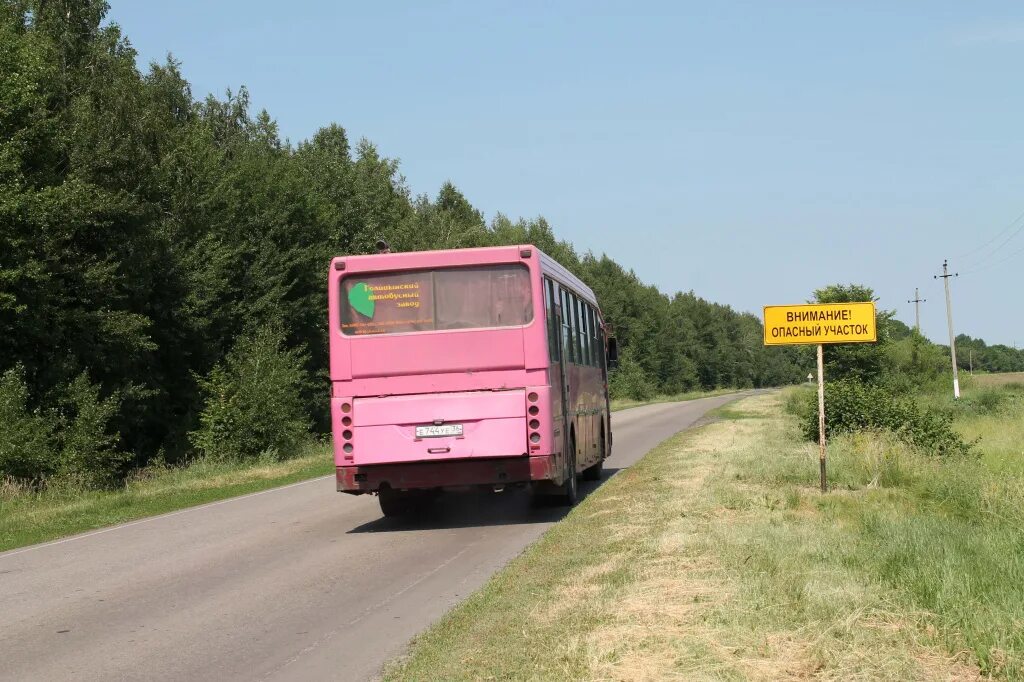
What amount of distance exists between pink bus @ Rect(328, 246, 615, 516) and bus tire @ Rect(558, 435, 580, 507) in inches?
44.2

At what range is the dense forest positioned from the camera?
26.8 m

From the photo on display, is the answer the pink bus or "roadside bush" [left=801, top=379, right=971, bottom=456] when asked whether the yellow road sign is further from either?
"roadside bush" [left=801, top=379, right=971, bottom=456]

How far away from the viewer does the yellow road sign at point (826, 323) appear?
573 inches

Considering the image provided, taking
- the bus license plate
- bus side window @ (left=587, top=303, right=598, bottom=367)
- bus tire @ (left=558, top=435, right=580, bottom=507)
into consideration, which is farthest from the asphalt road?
bus side window @ (left=587, top=303, right=598, bottom=367)

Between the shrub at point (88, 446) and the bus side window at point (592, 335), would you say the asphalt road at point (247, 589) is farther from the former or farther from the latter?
the shrub at point (88, 446)

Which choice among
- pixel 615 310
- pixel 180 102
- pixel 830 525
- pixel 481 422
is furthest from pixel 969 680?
pixel 615 310

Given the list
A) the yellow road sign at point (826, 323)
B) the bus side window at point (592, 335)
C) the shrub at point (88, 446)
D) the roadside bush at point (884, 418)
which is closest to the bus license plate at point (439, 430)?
the yellow road sign at point (826, 323)

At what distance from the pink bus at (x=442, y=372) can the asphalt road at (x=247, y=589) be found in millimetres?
886

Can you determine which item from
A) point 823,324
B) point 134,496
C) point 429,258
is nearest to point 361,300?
point 429,258

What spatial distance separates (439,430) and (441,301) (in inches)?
65.8

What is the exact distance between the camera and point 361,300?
1412cm

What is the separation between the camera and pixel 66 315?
95.3ft

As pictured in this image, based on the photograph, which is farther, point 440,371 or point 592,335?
point 592,335

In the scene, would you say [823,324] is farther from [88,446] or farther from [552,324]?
[88,446]
